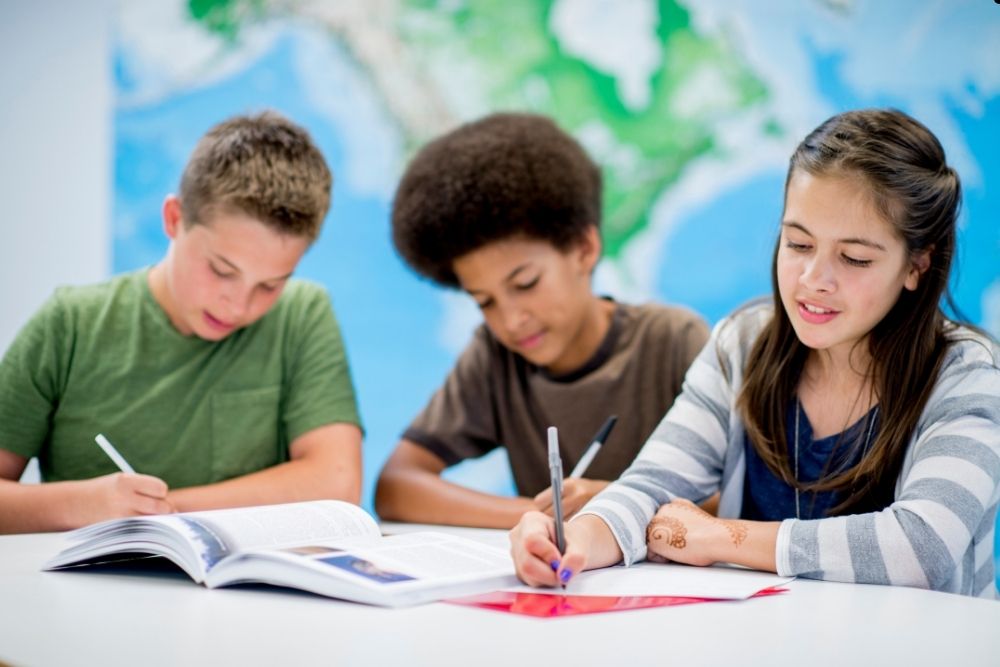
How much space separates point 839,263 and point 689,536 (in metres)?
0.37

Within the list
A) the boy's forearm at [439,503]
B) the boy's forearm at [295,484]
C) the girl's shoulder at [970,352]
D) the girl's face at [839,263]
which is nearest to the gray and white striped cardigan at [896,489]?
the girl's shoulder at [970,352]

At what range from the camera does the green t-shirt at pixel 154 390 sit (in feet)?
5.36

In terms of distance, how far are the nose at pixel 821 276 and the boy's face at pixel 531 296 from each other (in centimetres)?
66

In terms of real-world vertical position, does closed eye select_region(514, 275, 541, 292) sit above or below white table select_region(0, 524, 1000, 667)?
above

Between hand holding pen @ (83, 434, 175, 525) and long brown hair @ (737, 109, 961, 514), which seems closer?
long brown hair @ (737, 109, 961, 514)

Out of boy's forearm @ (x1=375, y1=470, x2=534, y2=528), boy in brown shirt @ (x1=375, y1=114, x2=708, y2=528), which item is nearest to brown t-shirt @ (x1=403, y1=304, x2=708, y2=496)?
boy in brown shirt @ (x1=375, y1=114, x2=708, y2=528)

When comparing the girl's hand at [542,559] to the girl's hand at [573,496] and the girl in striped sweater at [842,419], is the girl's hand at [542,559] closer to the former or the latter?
the girl in striped sweater at [842,419]

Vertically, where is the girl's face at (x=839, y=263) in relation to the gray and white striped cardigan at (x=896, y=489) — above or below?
above

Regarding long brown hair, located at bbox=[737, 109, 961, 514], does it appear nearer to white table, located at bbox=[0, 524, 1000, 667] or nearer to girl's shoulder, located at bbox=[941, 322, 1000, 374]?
girl's shoulder, located at bbox=[941, 322, 1000, 374]

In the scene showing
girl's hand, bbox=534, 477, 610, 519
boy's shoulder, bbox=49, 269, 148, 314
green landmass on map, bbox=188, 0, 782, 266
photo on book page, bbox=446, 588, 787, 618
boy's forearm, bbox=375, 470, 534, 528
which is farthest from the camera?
green landmass on map, bbox=188, 0, 782, 266

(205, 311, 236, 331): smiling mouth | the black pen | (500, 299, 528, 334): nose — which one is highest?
(500, 299, 528, 334): nose

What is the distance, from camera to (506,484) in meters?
2.80

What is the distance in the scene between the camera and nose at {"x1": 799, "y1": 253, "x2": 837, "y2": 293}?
3.82 ft

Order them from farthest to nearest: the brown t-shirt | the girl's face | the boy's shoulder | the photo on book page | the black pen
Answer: the brown t-shirt < the boy's shoulder < the girl's face < the black pen < the photo on book page
